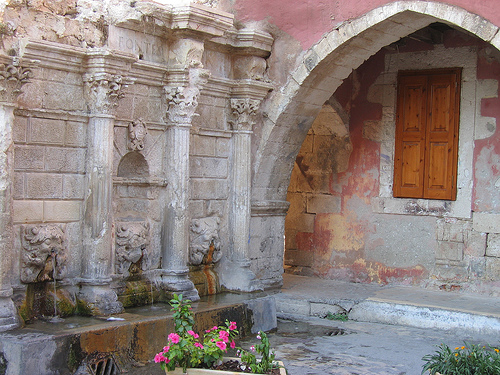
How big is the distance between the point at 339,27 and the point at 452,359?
406cm

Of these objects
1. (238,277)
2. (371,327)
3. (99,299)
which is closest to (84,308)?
(99,299)

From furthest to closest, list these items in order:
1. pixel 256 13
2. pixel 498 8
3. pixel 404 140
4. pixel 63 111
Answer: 1. pixel 404 140
2. pixel 256 13
3. pixel 498 8
4. pixel 63 111

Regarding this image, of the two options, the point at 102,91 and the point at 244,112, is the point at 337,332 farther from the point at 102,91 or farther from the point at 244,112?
the point at 102,91

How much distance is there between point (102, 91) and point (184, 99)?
110 centimetres

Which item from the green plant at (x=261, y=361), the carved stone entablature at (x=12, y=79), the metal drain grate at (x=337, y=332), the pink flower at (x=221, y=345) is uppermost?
the carved stone entablature at (x=12, y=79)

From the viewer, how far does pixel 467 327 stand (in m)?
7.11

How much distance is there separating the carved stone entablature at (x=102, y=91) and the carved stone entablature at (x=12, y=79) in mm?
724

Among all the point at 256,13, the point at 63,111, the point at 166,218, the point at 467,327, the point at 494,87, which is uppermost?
the point at 256,13

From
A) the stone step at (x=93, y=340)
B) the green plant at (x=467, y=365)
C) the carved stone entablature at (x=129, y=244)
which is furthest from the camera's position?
the carved stone entablature at (x=129, y=244)

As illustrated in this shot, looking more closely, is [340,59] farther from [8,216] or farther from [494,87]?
[8,216]

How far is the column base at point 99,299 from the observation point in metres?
5.92

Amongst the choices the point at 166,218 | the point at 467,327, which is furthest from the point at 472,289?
the point at 166,218

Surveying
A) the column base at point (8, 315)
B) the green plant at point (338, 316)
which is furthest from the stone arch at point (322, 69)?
the column base at point (8, 315)

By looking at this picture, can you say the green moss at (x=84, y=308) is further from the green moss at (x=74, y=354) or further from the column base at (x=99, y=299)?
the green moss at (x=74, y=354)
